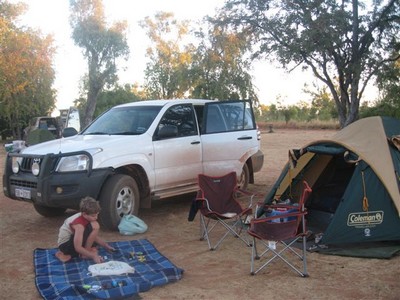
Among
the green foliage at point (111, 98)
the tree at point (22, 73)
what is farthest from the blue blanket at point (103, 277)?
the green foliage at point (111, 98)

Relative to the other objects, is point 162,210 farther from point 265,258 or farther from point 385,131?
point 385,131

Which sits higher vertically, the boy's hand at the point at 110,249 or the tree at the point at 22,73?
the tree at the point at 22,73

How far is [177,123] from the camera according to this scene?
7.67 m

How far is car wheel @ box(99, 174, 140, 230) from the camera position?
20.8ft

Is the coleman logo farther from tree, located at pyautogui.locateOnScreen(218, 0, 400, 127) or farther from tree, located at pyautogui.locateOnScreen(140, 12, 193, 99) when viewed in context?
tree, located at pyautogui.locateOnScreen(140, 12, 193, 99)

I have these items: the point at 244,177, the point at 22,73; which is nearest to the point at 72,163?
the point at 244,177

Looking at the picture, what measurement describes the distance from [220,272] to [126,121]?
3.44 m

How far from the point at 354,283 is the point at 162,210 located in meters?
4.12

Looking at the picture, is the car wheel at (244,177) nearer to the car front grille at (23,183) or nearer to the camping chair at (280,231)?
the camping chair at (280,231)

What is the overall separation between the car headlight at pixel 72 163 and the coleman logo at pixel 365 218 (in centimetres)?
341

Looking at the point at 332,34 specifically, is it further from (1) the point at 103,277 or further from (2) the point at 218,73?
(2) the point at 218,73

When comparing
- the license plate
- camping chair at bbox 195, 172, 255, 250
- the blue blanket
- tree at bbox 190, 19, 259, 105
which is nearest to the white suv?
the license plate

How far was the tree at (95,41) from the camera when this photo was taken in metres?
31.2

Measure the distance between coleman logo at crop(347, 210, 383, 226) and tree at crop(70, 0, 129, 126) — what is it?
90.6 feet
